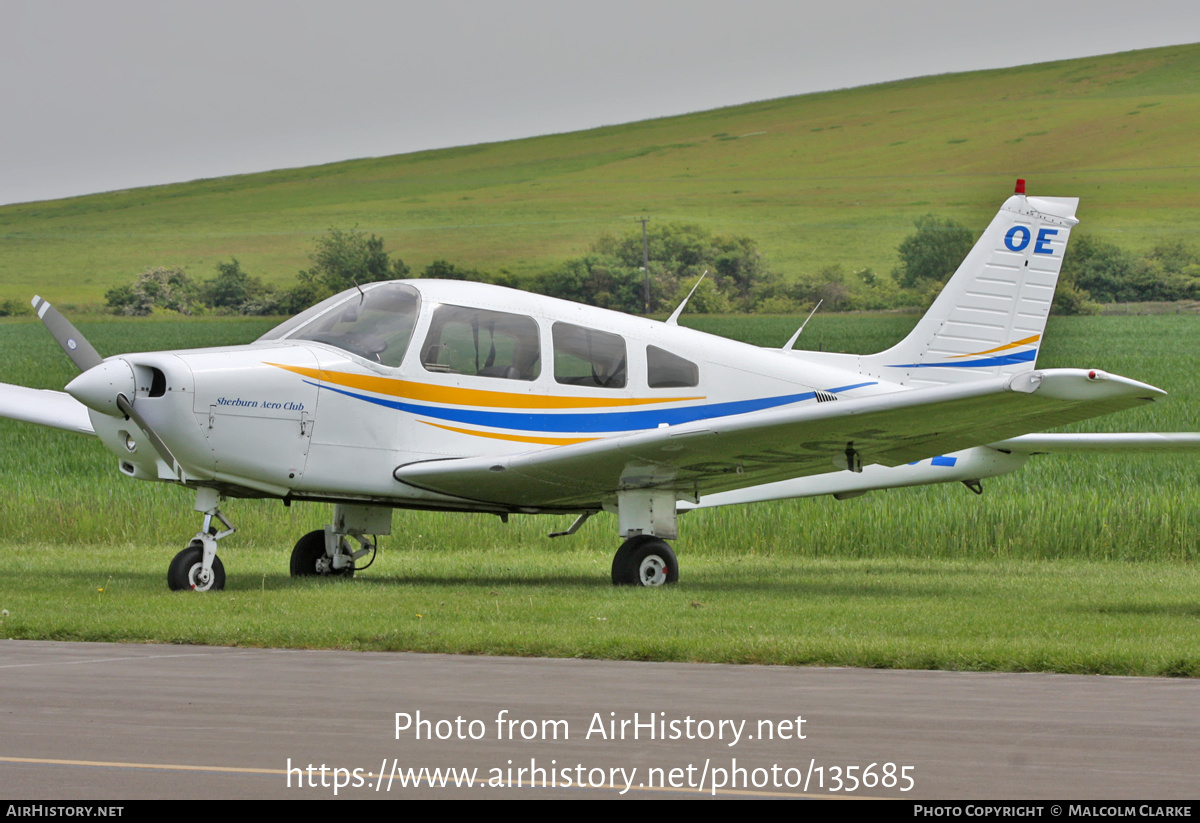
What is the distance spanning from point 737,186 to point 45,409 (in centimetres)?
8924

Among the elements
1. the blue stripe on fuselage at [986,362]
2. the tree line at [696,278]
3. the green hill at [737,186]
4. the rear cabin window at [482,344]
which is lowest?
the blue stripe on fuselage at [986,362]

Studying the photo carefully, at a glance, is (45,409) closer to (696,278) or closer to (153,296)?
(696,278)

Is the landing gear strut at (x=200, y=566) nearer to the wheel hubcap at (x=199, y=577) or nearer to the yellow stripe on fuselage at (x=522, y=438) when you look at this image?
the wheel hubcap at (x=199, y=577)

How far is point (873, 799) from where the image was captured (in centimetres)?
456

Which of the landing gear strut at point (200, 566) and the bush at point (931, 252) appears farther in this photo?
the bush at point (931, 252)

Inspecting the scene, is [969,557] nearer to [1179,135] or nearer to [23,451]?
[23,451]

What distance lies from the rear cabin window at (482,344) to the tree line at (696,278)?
5813 centimetres

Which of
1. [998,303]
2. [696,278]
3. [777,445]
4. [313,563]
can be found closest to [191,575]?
[313,563]

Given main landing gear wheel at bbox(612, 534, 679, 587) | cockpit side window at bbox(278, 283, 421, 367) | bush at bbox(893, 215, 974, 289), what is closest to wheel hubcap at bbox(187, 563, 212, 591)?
cockpit side window at bbox(278, 283, 421, 367)

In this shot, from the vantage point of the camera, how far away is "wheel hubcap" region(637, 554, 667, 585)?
38.6 ft

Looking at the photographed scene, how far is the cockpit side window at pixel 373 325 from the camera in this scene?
1163 centimetres

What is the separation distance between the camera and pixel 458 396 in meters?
11.9

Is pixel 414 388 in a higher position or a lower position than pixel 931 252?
lower

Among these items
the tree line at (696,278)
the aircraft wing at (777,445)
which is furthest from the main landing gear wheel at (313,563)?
the tree line at (696,278)
